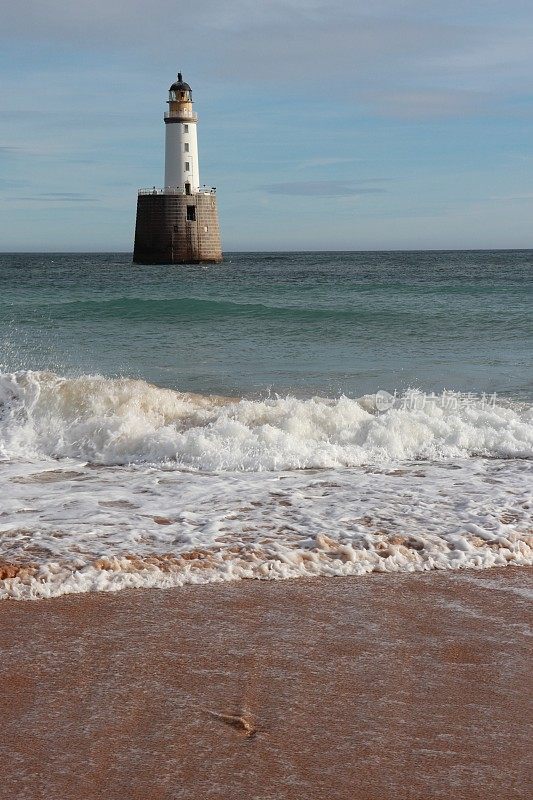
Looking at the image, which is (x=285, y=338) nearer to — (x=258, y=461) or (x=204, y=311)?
(x=204, y=311)

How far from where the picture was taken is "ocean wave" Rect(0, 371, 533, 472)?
23.7ft

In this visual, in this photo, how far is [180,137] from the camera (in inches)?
1647

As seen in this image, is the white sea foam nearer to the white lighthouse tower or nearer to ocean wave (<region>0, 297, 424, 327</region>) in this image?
ocean wave (<region>0, 297, 424, 327</region>)

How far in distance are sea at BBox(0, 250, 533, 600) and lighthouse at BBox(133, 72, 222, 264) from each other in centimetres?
2857

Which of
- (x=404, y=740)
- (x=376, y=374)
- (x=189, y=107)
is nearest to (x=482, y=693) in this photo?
(x=404, y=740)

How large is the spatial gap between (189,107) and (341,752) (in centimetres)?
4239

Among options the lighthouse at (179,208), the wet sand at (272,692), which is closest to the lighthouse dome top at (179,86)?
the lighthouse at (179,208)

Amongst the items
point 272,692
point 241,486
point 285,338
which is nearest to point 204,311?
point 285,338

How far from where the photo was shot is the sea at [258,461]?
4598 mm

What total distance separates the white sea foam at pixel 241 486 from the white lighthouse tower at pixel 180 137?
115ft

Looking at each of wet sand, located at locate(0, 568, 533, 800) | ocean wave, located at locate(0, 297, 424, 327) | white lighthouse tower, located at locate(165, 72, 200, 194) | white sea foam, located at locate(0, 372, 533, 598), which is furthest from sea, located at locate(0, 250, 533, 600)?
white lighthouse tower, located at locate(165, 72, 200, 194)

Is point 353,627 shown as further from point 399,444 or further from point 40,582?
point 399,444

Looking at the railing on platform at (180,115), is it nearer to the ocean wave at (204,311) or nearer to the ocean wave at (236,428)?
the ocean wave at (204,311)

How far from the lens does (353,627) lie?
12.4ft
